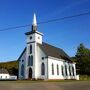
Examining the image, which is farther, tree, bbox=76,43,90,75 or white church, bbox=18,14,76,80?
tree, bbox=76,43,90,75

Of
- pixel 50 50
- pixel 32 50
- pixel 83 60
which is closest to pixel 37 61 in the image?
pixel 32 50

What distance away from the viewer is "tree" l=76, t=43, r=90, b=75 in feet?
245

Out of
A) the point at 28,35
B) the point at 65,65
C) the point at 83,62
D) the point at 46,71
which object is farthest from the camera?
the point at 83,62

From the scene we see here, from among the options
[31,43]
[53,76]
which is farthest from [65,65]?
[31,43]

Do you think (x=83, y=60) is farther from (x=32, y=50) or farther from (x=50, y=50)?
(x=32, y=50)

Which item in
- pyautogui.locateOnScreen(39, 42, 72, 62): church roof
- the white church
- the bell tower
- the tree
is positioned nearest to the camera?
the white church

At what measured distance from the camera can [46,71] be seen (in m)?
55.4

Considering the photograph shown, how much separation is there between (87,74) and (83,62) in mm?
5021

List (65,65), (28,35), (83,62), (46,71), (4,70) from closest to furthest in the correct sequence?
(46,71), (28,35), (65,65), (83,62), (4,70)

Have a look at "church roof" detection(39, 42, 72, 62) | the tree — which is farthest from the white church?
the tree

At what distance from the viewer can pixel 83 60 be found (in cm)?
7494

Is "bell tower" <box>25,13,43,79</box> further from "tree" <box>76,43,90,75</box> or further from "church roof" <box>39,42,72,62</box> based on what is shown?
"tree" <box>76,43,90,75</box>

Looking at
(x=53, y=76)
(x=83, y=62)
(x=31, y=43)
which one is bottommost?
(x=53, y=76)

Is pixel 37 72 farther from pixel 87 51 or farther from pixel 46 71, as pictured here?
pixel 87 51
